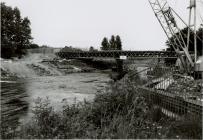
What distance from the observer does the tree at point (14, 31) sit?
71.9 meters

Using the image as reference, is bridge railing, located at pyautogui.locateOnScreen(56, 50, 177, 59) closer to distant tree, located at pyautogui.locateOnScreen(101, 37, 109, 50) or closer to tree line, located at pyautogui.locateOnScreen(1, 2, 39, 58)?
tree line, located at pyautogui.locateOnScreen(1, 2, 39, 58)

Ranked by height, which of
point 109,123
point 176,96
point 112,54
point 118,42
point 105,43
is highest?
point 118,42

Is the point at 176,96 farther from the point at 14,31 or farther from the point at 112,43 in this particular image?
the point at 112,43

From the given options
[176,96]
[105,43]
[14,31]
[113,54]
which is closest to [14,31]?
[14,31]

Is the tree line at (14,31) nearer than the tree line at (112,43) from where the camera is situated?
Yes

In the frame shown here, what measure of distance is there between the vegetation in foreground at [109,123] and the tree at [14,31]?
2404 inches

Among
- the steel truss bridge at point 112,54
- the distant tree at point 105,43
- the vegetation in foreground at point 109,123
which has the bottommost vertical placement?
the vegetation in foreground at point 109,123

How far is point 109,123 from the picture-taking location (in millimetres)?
10992

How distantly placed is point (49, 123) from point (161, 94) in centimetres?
722

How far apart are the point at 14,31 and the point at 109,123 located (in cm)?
6829

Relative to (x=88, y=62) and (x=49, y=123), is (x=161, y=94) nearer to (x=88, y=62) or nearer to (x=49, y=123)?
(x=49, y=123)

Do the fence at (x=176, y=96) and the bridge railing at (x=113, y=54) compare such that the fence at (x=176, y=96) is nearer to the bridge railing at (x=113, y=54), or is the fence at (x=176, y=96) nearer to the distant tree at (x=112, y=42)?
the bridge railing at (x=113, y=54)

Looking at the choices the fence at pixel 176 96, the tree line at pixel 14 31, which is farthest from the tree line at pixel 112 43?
the fence at pixel 176 96

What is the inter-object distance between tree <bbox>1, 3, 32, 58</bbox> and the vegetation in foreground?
2404 inches
